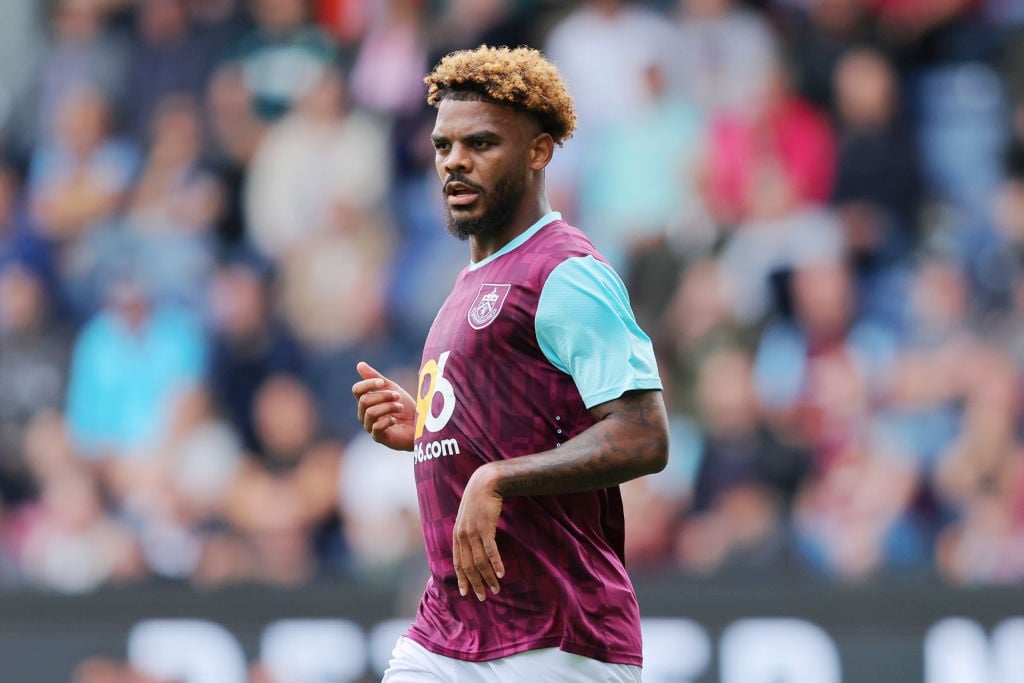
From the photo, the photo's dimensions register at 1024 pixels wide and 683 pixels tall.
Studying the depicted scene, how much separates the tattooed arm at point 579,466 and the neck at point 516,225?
0.65m

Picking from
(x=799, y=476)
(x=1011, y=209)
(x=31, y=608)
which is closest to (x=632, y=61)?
(x=1011, y=209)

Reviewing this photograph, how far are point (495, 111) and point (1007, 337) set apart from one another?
530 cm

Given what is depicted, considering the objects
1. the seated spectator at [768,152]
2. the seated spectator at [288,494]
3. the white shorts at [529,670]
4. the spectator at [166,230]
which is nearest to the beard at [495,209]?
the white shorts at [529,670]

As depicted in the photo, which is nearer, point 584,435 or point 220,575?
point 584,435

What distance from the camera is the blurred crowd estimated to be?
8430mm

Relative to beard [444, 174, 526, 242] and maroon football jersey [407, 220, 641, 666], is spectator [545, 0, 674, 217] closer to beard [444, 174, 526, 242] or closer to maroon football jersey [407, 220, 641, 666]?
beard [444, 174, 526, 242]

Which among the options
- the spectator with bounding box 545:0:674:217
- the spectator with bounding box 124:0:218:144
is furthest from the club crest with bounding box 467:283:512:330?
the spectator with bounding box 124:0:218:144

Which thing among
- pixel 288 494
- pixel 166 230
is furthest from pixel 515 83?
pixel 166 230

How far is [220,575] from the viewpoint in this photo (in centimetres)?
916

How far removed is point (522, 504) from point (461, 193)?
2.81 feet

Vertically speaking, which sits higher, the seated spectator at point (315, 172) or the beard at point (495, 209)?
the seated spectator at point (315, 172)

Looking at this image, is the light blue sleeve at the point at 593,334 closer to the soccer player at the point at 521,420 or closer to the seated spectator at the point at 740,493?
the soccer player at the point at 521,420

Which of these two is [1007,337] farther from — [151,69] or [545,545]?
[151,69]

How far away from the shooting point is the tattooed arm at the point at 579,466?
3773 millimetres
